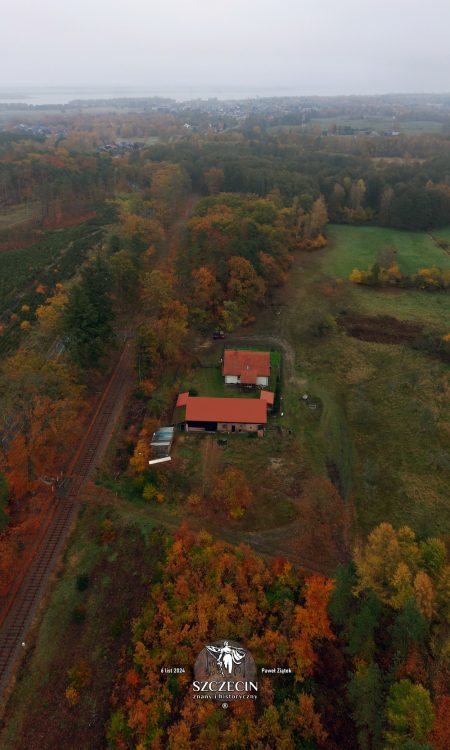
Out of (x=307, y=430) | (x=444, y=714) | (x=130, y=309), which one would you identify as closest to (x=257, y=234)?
(x=130, y=309)

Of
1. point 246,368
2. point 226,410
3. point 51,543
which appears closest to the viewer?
point 51,543

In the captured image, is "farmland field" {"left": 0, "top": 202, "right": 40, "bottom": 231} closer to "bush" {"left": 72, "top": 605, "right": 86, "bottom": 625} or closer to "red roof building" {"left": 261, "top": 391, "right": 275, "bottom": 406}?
"red roof building" {"left": 261, "top": 391, "right": 275, "bottom": 406}

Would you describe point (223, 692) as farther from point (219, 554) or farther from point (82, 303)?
point (82, 303)

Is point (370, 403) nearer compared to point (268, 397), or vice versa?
point (268, 397)

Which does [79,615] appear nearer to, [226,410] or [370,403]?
[226,410]

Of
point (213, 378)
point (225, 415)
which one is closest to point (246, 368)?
point (213, 378)
